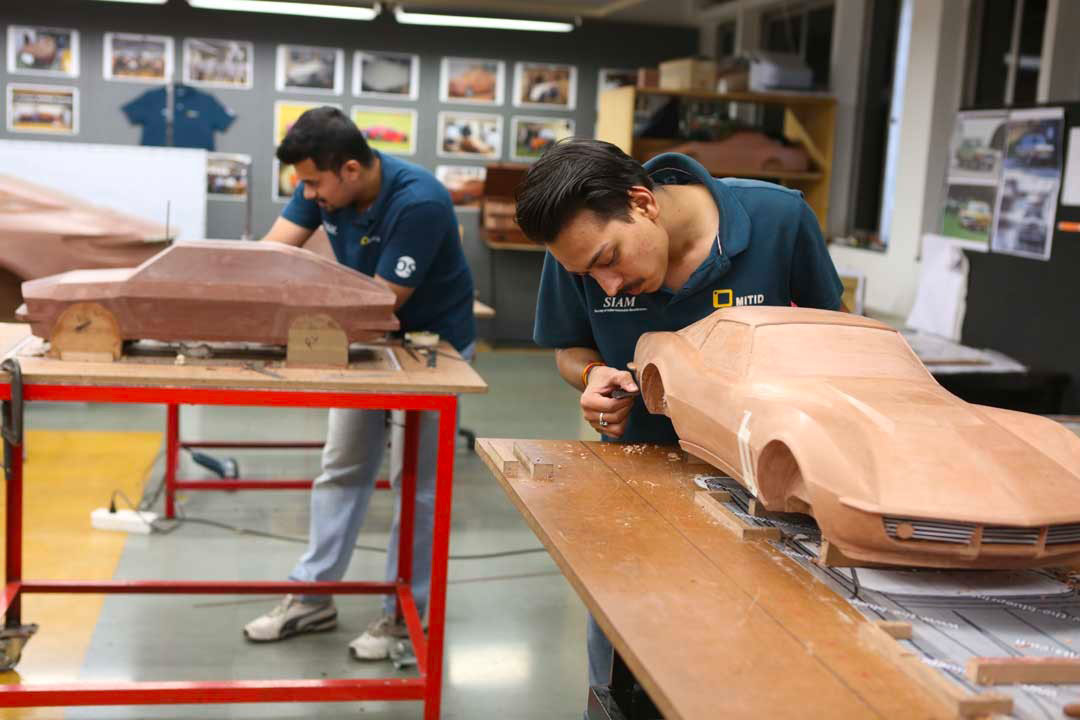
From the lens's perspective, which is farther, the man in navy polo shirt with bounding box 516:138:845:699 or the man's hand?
the man's hand

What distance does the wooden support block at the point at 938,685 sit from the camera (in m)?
1.12

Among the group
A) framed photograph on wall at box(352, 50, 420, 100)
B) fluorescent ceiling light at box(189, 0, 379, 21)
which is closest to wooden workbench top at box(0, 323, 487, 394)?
fluorescent ceiling light at box(189, 0, 379, 21)

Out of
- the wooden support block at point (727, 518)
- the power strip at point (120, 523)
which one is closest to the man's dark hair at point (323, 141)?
the wooden support block at point (727, 518)

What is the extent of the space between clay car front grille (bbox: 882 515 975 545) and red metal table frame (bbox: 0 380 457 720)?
1741mm

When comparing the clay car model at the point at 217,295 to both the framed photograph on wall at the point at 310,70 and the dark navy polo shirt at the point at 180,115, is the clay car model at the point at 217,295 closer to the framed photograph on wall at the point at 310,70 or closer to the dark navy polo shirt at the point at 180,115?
the dark navy polo shirt at the point at 180,115

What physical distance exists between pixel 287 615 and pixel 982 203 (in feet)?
13.1

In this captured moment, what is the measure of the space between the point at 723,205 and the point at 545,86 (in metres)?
7.97

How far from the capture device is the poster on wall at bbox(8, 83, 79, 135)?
29.7 feet

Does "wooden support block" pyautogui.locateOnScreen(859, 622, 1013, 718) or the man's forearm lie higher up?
the man's forearm

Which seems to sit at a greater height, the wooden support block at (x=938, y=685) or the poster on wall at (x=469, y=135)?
the poster on wall at (x=469, y=135)

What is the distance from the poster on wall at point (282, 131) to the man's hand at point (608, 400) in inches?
300

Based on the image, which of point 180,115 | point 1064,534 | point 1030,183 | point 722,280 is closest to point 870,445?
point 1064,534

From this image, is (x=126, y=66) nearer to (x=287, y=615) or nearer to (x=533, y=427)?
(x=533, y=427)

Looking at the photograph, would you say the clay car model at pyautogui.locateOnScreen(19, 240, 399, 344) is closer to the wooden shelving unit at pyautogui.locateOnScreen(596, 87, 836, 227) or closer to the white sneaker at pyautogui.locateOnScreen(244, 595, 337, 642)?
the white sneaker at pyautogui.locateOnScreen(244, 595, 337, 642)
